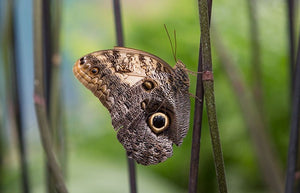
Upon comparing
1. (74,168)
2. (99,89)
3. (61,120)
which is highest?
(99,89)

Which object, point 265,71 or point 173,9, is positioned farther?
point 173,9

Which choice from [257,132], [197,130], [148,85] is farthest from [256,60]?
[197,130]

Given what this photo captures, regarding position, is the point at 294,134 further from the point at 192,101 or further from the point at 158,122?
the point at 192,101

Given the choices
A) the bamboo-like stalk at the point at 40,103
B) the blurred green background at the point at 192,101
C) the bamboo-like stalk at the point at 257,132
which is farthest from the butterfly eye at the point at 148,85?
the blurred green background at the point at 192,101

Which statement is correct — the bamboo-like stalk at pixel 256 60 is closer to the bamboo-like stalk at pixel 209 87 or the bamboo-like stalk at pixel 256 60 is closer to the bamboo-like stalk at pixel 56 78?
the bamboo-like stalk at pixel 56 78

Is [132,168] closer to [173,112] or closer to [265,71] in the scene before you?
[173,112]

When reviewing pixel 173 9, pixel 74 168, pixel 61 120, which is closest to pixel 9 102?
pixel 61 120
